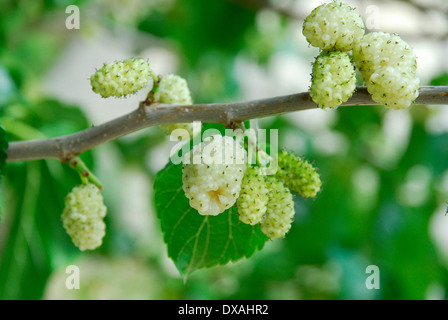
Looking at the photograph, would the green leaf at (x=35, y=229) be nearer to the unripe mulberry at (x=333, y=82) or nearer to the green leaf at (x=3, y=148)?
the green leaf at (x=3, y=148)

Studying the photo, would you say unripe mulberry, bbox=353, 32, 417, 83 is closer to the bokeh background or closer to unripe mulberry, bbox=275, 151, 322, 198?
unripe mulberry, bbox=275, 151, 322, 198

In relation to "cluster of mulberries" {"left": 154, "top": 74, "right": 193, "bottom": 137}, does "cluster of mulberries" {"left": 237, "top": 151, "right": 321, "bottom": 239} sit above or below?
below

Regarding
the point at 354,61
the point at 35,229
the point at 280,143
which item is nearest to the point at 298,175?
the point at 354,61

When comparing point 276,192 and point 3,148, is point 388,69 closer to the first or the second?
point 276,192

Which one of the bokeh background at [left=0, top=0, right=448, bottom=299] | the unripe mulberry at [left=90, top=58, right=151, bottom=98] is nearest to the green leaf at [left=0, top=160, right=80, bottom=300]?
the bokeh background at [left=0, top=0, right=448, bottom=299]

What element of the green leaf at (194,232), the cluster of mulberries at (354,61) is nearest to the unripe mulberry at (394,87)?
the cluster of mulberries at (354,61)

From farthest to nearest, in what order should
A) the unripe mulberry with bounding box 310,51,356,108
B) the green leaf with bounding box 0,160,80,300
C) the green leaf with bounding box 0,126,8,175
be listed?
the green leaf with bounding box 0,160,80,300, the green leaf with bounding box 0,126,8,175, the unripe mulberry with bounding box 310,51,356,108
